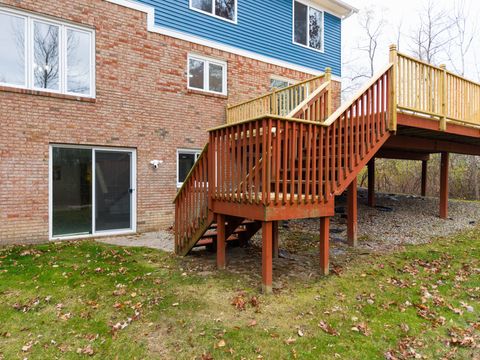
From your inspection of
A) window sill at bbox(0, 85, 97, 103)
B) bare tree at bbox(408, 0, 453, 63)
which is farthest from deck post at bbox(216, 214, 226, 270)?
bare tree at bbox(408, 0, 453, 63)

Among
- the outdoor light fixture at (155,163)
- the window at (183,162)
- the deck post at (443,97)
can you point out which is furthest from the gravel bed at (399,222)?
the outdoor light fixture at (155,163)

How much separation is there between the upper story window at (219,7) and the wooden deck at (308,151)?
548 cm

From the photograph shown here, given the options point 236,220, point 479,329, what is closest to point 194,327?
point 236,220

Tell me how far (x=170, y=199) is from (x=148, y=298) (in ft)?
16.1

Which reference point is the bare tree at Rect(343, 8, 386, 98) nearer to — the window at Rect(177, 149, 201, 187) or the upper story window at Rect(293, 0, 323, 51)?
the upper story window at Rect(293, 0, 323, 51)

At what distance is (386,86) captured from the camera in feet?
20.3

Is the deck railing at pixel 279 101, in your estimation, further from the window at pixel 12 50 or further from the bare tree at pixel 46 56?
the window at pixel 12 50

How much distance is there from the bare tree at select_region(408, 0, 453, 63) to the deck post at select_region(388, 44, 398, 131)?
77.7ft

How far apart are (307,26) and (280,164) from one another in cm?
970

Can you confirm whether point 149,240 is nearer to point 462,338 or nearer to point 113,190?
point 113,190

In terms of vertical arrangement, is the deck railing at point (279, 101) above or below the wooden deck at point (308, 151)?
above

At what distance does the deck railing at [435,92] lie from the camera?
6.42 meters

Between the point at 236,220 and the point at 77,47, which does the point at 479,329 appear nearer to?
the point at 236,220

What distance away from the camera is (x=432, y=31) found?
26.1 meters
